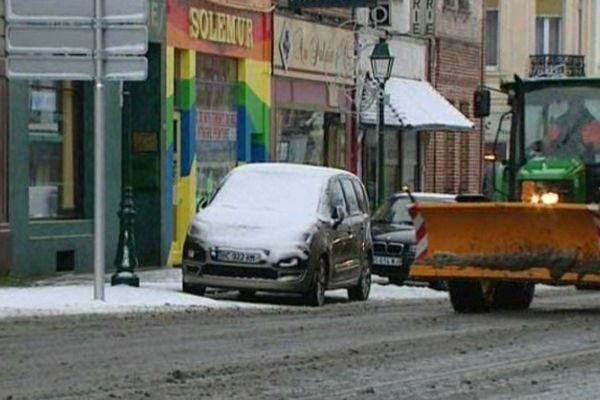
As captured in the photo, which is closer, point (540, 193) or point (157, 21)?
point (540, 193)

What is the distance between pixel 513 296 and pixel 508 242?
1865 millimetres

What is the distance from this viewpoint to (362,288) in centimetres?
2555

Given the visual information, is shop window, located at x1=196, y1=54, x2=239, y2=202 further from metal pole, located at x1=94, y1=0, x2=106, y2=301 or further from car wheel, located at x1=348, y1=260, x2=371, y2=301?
metal pole, located at x1=94, y1=0, x2=106, y2=301

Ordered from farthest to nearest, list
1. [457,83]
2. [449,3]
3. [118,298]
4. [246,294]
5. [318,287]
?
[457,83] < [449,3] < [246,294] < [318,287] < [118,298]

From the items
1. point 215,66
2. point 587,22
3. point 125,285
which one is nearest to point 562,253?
point 125,285

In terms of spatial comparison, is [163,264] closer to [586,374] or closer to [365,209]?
[365,209]

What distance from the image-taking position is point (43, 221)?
27.4m

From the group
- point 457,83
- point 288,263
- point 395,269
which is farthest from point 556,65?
point 288,263

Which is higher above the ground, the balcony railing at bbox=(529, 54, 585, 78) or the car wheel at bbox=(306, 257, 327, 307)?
the balcony railing at bbox=(529, 54, 585, 78)

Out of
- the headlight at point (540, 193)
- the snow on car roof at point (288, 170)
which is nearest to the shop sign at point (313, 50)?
the snow on car roof at point (288, 170)

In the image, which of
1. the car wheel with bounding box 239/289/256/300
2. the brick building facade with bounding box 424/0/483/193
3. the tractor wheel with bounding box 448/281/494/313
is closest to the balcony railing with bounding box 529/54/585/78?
the brick building facade with bounding box 424/0/483/193

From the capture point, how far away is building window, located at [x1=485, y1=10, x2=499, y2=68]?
51.9 m

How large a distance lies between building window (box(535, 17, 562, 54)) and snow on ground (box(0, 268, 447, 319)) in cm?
2840

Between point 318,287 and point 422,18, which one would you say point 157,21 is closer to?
point 318,287
